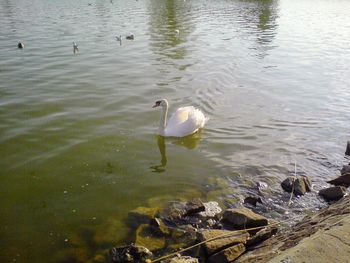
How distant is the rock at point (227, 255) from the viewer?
620 cm

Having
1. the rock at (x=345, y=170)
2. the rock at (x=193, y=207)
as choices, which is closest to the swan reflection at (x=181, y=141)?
the rock at (x=193, y=207)

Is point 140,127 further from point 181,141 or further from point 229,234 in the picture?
point 229,234

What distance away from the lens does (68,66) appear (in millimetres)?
19453

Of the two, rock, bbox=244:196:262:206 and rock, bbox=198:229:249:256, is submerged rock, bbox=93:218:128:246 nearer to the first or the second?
rock, bbox=198:229:249:256

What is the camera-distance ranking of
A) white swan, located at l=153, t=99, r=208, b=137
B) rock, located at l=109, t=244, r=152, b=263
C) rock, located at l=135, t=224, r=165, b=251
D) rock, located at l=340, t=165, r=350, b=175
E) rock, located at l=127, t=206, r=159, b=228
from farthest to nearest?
white swan, located at l=153, t=99, r=208, b=137 → rock, located at l=340, t=165, r=350, b=175 → rock, located at l=127, t=206, r=159, b=228 → rock, located at l=135, t=224, r=165, b=251 → rock, located at l=109, t=244, r=152, b=263

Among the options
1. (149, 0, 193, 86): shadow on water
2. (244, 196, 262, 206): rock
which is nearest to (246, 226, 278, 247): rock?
(244, 196, 262, 206): rock

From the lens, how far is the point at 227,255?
6203 millimetres

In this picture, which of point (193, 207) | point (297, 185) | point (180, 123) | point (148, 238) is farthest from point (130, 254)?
point (180, 123)

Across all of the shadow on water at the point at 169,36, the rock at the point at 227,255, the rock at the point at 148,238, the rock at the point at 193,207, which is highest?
the shadow on water at the point at 169,36

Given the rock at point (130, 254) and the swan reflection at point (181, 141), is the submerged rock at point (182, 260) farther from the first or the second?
the swan reflection at point (181, 141)

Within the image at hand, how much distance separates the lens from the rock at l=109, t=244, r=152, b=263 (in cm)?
660

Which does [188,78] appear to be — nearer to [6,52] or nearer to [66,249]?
[6,52]

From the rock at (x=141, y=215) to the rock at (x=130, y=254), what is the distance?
1.03 meters

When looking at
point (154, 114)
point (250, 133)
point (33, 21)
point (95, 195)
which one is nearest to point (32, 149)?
point (95, 195)
